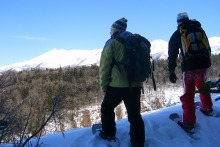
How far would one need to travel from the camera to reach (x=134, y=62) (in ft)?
16.5

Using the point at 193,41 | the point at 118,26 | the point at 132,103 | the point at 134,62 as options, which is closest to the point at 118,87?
the point at 132,103

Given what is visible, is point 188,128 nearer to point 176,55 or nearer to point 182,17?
point 176,55

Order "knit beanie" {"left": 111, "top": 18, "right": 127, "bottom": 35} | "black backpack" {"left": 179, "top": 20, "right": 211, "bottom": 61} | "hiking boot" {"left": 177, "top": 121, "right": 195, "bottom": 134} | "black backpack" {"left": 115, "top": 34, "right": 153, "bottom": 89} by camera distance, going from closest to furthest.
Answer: "black backpack" {"left": 115, "top": 34, "right": 153, "bottom": 89}, "knit beanie" {"left": 111, "top": 18, "right": 127, "bottom": 35}, "black backpack" {"left": 179, "top": 20, "right": 211, "bottom": 61}, "hiking boot" {"left": 177, "top": 121, "right": 195, "bottom": 134}

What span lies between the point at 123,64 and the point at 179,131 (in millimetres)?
1719

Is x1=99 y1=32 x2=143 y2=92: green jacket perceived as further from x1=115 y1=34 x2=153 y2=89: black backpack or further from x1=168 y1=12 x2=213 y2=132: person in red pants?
x1=168 y1=12 x2=213 y2=132: person in red pants

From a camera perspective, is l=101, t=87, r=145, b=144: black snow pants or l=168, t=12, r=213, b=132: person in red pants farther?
l=168, t=12, r=213, b=132: person in red pants

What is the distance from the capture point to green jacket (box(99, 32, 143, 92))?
5.05 metres

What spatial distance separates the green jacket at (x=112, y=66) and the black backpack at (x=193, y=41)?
114 centimetres

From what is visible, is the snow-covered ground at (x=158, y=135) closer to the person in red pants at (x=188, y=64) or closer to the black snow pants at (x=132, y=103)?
the person in red pants at (x=188, y=64)

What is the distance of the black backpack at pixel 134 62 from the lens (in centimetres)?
501

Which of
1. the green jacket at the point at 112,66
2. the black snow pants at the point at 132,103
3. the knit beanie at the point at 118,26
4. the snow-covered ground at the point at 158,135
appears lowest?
the snow-covered ground at the point at 158,135

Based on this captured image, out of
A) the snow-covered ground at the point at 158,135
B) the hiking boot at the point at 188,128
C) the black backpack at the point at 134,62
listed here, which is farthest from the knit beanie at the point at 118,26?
the hiking boot at the point at 188,128

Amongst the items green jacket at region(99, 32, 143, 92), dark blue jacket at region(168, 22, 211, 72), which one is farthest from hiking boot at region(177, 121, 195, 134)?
green jacket at region(99, 32, 143, 92)

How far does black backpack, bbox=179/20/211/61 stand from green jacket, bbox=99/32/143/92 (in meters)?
1.14
